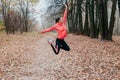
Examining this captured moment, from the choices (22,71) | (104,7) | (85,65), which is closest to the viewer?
(22,71)

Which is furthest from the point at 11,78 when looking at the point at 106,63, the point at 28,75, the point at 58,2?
the point at 58,2

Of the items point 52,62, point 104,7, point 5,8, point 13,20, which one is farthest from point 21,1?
point 52,62

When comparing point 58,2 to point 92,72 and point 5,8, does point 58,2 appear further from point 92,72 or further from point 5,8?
point 92,72

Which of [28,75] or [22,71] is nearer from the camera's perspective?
[28,75]

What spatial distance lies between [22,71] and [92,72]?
2.92 meters

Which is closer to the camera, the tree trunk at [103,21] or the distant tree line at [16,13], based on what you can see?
the tree trunk at [103,21]

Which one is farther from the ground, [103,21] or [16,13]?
[103,21]

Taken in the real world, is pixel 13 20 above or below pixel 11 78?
below

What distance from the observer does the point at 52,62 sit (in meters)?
15.1

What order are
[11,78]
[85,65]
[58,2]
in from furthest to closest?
[58,2] → [85,65] → [11,78]

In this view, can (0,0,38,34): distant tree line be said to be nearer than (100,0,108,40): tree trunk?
No

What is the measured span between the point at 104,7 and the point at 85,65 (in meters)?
15.2

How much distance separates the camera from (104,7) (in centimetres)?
2814

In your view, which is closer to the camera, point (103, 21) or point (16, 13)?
point (103, 21)
